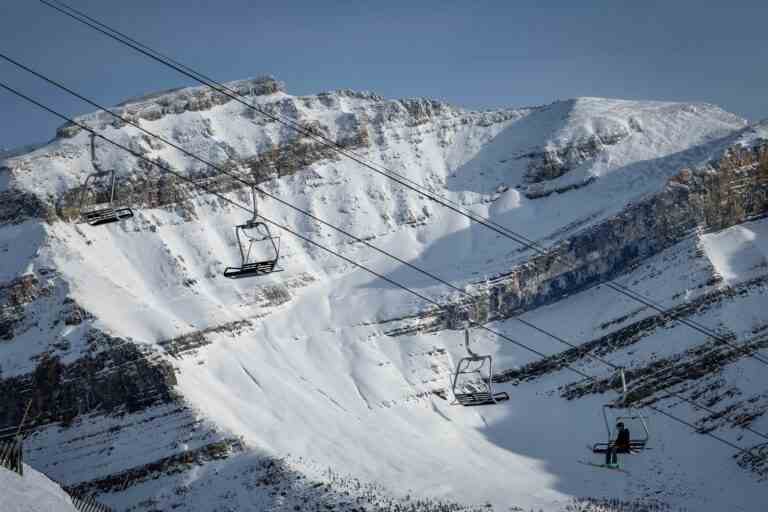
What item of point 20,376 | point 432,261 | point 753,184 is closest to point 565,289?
point 432,261

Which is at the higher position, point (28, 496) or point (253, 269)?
point (253, 269)

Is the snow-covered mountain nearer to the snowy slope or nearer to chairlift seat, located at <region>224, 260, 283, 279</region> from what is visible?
chairlift seat, located at <region>224, 260, 283, 279</region>

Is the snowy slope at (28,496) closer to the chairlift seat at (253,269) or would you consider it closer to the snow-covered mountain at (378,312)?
the chairlift seat at (253,269)

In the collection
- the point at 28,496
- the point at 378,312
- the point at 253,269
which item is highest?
the point at 253,269

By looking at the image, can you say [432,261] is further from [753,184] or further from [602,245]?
[753,184]

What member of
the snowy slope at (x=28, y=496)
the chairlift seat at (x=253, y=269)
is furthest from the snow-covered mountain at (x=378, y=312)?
the snowy slope at (x=28, y=496)

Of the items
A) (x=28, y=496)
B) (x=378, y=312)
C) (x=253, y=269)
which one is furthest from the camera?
(x=378, y=312)

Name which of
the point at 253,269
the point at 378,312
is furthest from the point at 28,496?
the point at 378,312

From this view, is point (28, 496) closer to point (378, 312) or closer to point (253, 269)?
point (253, 269)
